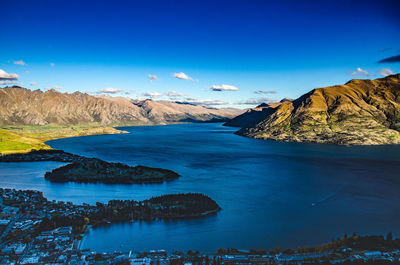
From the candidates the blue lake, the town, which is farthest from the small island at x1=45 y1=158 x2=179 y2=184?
the town

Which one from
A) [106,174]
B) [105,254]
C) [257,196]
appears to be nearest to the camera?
[105,254]

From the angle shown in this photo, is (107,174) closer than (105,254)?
No

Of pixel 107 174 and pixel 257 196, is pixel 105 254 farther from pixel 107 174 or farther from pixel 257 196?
pixel 107 174

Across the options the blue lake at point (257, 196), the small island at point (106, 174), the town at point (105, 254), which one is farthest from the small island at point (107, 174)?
the town at point (105, 254)

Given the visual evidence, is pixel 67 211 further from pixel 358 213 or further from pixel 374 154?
pixel 374 154

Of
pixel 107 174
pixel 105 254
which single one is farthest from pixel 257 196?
pixel 107 174

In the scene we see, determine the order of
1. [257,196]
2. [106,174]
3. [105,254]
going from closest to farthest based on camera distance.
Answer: [105,254]
[257,196]
[106,174]

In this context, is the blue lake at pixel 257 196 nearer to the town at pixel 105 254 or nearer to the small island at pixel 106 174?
the town at pixel 105 254

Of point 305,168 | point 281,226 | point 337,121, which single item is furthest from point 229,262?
point 337,121
